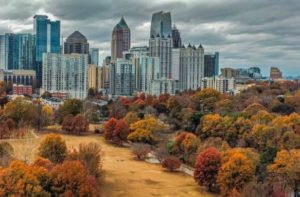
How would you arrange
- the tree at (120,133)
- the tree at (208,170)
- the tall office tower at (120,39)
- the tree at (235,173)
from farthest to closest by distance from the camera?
the tall office tower at (120,39), the tree at (120,133), the tree at (208,170), the tree at (235,173)

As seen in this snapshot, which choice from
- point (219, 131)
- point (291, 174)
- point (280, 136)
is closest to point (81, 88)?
point (219, 131)

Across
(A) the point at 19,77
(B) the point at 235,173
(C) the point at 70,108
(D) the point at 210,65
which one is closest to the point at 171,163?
(B) the point at 235,173

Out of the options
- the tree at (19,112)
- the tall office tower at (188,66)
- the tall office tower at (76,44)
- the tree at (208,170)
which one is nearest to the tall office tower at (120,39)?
the tall office tower at (76,44)

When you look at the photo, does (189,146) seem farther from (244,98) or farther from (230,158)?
(244,98)

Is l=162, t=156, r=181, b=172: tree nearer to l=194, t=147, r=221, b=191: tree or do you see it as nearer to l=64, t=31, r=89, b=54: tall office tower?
l=194, t=147, r=221, b=191: tree

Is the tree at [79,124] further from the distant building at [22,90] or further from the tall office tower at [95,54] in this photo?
the tall office tower at [95,54]

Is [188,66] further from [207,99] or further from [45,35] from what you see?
[207,99]
